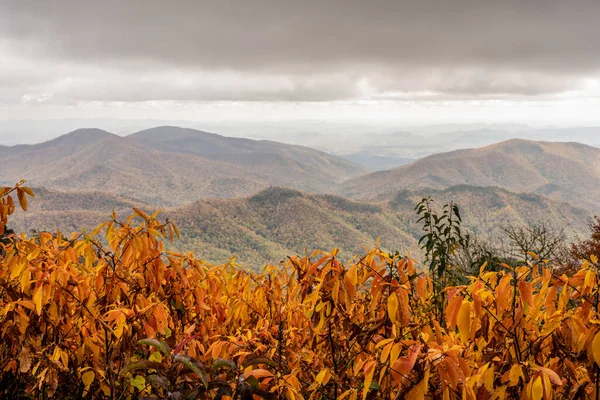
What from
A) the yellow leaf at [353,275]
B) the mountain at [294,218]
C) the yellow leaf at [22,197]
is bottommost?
the mountain at [294,218]

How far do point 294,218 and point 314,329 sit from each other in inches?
5838

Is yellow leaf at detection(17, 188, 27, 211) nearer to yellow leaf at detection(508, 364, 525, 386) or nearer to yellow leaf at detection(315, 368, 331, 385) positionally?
yellow leaf at detection(315, 368, 331, 385)

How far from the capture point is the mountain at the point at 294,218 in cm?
12343

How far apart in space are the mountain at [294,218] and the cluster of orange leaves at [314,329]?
98.6 m

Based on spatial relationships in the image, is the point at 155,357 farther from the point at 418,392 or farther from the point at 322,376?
the point at 418,392

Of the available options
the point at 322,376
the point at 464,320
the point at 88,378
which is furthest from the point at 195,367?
the point at 464,320

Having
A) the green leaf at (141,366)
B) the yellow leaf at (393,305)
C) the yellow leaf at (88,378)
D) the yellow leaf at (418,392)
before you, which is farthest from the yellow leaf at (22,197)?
the yellow leaf at (418,392)

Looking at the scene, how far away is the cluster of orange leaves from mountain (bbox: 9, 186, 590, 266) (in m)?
98.6

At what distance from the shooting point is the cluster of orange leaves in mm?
1831

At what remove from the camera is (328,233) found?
458ft

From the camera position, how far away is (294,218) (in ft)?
495

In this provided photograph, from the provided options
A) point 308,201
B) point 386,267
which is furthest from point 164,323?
point 308,201

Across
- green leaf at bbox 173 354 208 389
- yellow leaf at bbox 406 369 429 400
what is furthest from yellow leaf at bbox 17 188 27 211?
yellow leaf at bbox 406 369 429 400

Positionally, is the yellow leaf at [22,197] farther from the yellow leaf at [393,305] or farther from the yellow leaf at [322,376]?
the yellow leaf at [393,305]
